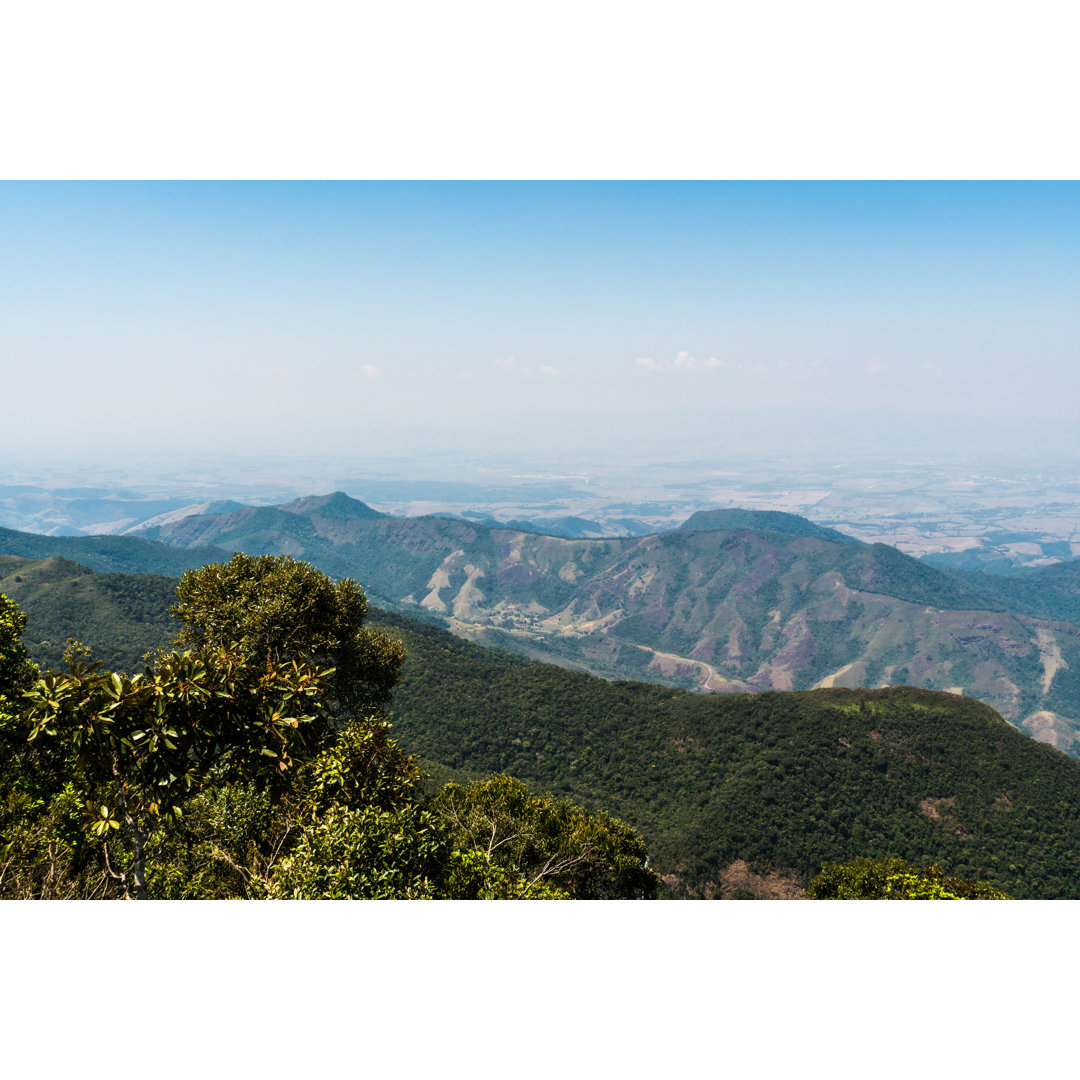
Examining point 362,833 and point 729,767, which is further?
point 729,767

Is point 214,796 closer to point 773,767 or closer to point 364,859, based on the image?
point 364,859

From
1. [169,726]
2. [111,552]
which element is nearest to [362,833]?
[169,726]

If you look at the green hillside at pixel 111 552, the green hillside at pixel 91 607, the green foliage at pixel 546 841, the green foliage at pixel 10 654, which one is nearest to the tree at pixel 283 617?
the green foliage at pixel 10 654

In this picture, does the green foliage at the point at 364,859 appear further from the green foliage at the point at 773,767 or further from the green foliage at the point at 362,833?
the green foliage at the point at 773,767

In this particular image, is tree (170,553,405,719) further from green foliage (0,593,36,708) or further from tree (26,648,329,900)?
tree (26,648,329,900)

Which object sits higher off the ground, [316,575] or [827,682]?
[316,575]

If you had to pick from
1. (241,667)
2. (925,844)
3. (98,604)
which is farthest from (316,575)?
(98,604)

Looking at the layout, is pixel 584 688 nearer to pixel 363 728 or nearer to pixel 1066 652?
pixel 363 728
